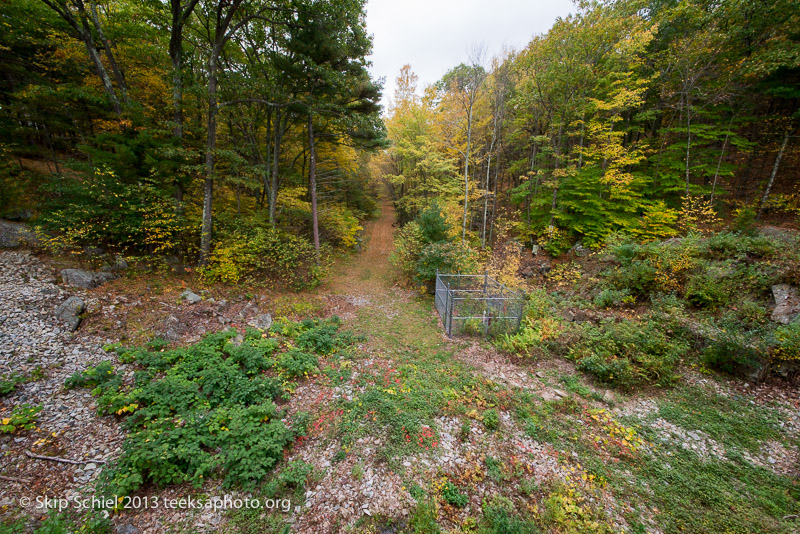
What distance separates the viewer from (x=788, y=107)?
40.5 ft

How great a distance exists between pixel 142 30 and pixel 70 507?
15.9 metres

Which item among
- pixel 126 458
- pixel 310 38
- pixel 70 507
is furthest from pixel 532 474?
pixel 310 38

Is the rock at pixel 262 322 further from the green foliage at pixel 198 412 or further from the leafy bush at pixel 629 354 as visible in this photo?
the leafy bush at pixel 629 354

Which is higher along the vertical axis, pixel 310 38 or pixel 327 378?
pixel 310 38

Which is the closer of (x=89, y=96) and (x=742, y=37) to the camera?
(x=89, y=96)

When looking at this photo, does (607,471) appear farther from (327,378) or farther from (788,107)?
(788,107)

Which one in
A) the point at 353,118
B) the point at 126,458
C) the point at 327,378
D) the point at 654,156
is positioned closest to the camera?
the point at 126,458

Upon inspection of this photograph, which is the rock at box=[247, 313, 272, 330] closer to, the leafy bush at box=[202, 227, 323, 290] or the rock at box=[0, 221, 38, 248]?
the leafy bush at box=[202, 227, 323, 290]

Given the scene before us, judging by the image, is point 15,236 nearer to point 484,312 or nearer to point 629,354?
point 484,312

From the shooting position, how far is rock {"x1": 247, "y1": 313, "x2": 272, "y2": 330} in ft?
24.0

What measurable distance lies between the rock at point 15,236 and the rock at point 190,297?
4.59 m

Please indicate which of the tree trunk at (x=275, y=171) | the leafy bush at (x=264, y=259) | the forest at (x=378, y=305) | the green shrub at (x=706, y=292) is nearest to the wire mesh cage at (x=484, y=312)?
the forest at (x=378, y=305)

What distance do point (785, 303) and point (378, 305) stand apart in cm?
1112

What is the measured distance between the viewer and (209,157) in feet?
27.4
